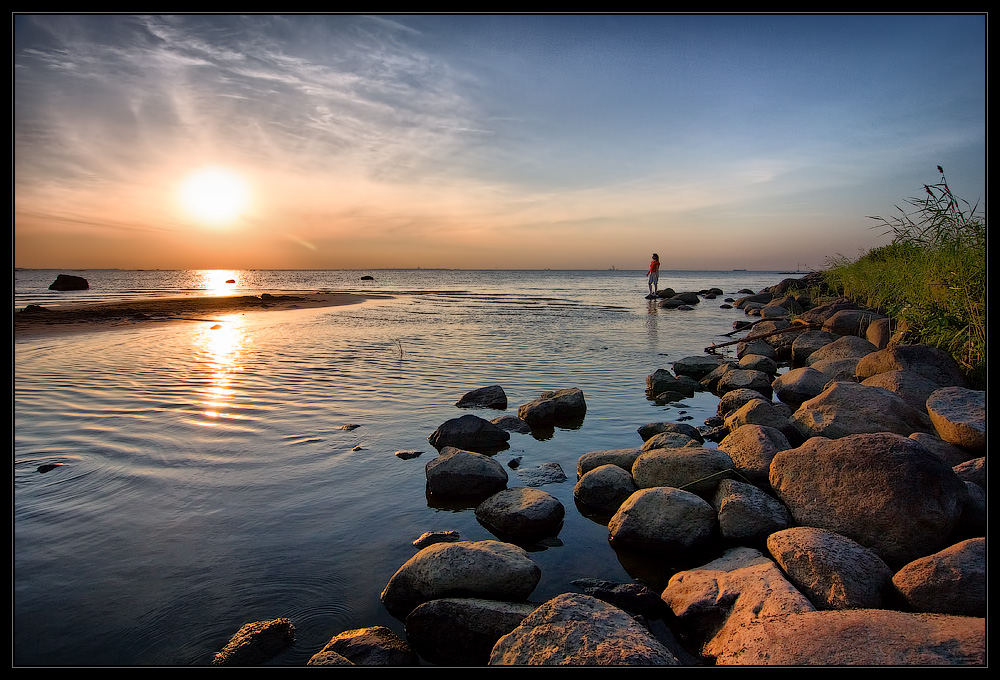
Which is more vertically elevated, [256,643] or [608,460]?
[608,460]

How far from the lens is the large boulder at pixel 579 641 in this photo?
2.62 metres

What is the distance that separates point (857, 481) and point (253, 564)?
4862 millimetres

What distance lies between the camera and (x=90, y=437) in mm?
6969

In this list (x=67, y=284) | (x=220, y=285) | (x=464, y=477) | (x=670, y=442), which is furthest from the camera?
(x=220, y=285)

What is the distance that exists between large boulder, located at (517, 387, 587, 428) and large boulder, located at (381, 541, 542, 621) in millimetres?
4182

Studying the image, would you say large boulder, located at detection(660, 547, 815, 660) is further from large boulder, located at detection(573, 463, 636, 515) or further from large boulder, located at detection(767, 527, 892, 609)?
large boulder, located at detection(573, 463, 636, 515)

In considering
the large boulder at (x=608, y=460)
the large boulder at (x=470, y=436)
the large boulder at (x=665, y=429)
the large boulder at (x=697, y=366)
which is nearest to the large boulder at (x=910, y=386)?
the large boulder at (x=665, y=429)

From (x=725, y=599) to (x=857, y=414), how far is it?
3.68 metres

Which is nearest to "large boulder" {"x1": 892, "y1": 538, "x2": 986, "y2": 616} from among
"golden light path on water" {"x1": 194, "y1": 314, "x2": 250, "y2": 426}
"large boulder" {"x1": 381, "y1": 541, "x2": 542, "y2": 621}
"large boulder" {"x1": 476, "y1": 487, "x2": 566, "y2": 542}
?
"large boulder" {"x1": 381, "y1": 541, "x2": 542, "y2": 621}

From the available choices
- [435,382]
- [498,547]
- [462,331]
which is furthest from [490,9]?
[462,331]

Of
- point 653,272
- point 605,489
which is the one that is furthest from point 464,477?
point 653,272

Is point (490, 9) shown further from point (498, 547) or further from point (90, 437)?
point (90, 437)

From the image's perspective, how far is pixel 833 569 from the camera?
349 centimetres

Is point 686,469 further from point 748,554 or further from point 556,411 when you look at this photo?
point 556,411
